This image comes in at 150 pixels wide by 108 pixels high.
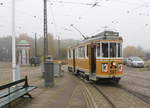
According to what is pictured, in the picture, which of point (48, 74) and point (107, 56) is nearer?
point (48, 74)

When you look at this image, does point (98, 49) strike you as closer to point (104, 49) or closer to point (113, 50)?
point (104, 49)

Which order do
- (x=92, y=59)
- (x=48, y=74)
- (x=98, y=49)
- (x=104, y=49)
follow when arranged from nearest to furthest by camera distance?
(x=48, y=74) → (x=104, y=49) → (x=98, y=49) → (x=92, y=59)

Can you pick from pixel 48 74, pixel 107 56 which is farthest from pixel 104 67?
pixel 48 74

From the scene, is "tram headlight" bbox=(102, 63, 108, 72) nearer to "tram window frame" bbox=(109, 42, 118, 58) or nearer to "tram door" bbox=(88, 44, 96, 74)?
"tram window frame" bbox=(109, 42, 118, 58)

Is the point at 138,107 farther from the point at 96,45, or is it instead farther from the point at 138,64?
the point at 138,64

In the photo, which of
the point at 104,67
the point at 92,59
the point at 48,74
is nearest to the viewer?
the point at 48,74

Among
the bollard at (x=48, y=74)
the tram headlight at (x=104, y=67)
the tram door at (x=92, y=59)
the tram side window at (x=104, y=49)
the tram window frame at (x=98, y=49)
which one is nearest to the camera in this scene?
the bollard at (x=48, y=74)

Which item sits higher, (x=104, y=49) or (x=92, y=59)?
(x=104, y=49)

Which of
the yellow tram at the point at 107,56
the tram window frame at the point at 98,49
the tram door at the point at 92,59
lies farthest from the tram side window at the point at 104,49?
the tram door at the point at 92,59

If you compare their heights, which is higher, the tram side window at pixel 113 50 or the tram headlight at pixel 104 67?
the tram side window at pixel 113 50

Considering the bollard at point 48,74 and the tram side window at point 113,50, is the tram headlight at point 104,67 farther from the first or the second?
the bollard at point 48,74

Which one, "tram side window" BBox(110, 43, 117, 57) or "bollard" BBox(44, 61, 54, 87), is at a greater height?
"tram side window" BBox(110, 43, 117, 57)

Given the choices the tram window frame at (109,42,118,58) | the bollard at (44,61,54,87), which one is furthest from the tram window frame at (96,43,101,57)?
the bollard at (44,61,54,87)

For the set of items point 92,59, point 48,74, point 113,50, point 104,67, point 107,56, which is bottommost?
point 48,74
